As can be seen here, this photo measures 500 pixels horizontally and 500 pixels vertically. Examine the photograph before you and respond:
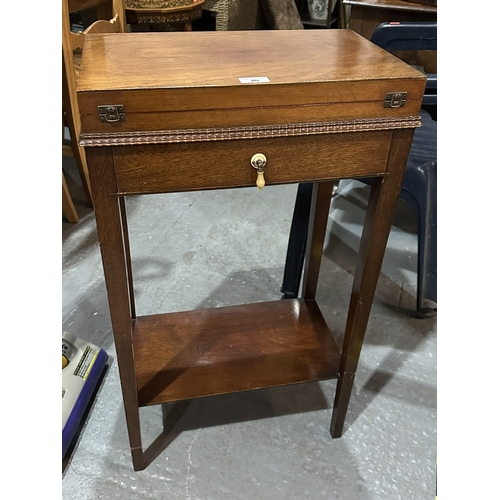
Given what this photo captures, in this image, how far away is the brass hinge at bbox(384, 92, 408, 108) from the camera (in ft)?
2.30

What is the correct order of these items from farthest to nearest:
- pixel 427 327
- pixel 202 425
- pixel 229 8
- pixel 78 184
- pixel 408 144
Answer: pixel 229 8 → pixel 78 184 → pixel 427 327 → pixel 202 425 → pixel 408 144

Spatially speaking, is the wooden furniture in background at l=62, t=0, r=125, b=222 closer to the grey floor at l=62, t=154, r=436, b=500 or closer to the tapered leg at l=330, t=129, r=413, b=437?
the grey floor at l=62, t=154, r=436, b=500

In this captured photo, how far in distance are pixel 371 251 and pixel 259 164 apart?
0.96ft

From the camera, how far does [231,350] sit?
1.12 meters

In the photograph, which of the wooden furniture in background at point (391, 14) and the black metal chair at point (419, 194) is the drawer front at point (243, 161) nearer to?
the black metal chair at point (419, 194)

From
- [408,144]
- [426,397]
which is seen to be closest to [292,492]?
[426,397]

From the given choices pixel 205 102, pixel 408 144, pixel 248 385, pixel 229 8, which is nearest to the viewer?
pixel 205 102

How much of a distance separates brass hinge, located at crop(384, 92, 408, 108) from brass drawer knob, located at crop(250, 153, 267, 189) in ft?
0.65

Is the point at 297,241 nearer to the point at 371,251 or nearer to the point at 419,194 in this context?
the point at 419,194

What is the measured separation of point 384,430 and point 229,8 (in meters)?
2.21

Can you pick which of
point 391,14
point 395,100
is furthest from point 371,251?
point 391,14

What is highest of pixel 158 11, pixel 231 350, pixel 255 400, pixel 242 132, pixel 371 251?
pixel 242 132

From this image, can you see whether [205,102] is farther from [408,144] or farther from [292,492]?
[292,492]

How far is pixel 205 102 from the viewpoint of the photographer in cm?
65
